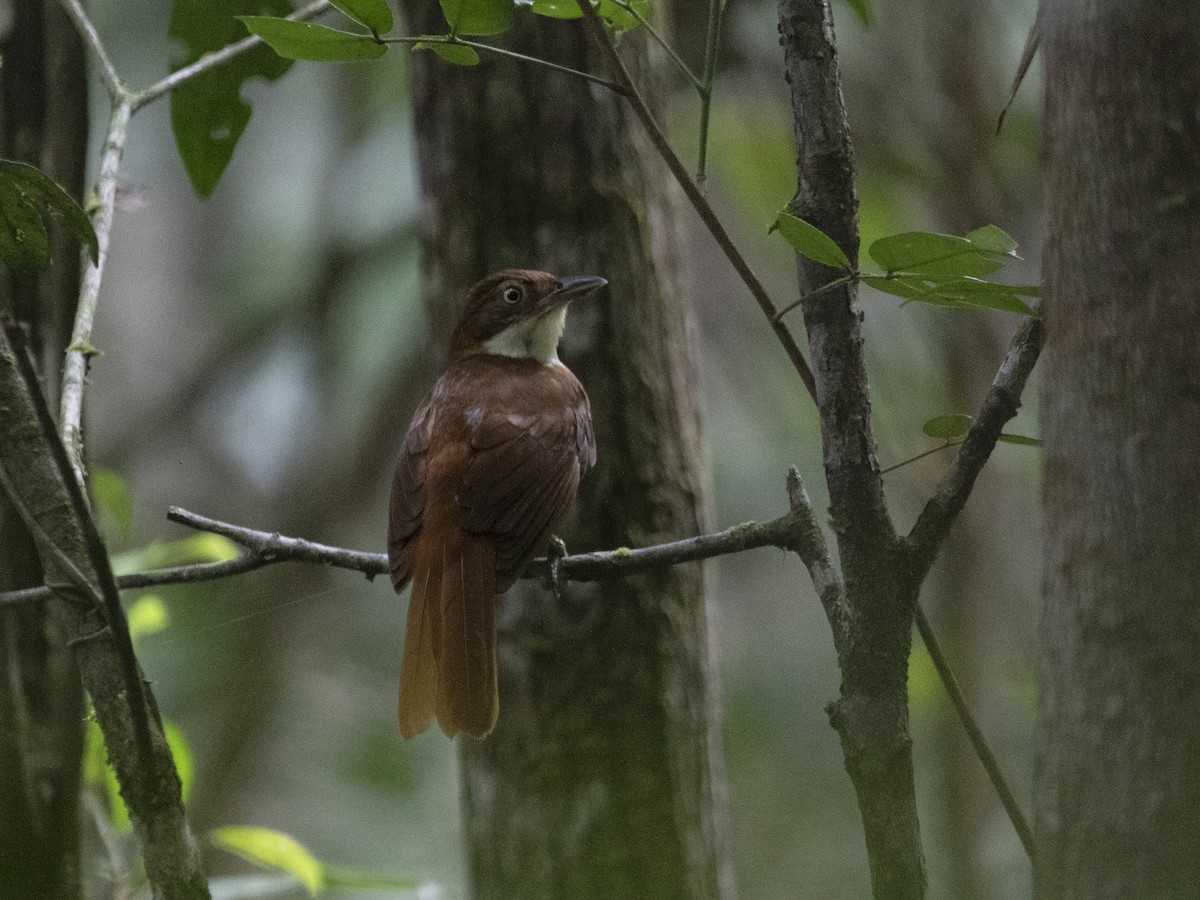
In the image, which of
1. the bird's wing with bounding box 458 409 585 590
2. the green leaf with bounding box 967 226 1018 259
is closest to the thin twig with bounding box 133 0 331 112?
the bird's wing with bounding box 458 409 585 590

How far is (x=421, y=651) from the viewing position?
2.34 metres

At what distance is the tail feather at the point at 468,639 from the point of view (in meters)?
2.25

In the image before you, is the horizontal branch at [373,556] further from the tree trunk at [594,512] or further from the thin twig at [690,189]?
the tree trunk at [594,512]

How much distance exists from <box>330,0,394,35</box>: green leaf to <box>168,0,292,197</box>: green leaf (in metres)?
0.88

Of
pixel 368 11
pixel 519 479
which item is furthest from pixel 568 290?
pixel 368 11

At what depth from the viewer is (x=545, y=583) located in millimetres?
2701

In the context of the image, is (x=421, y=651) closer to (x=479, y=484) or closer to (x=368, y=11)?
(x=479, y=484)

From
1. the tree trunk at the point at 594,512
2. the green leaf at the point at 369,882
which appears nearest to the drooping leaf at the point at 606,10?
the tree trunk at the point at 594,512

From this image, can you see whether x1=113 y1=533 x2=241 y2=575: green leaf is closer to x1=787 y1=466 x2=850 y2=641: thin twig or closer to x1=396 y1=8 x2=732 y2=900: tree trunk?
x1=396 y1=8 x2=732 y2=900: tree trunk

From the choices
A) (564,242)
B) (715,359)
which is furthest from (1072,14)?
(715,359)

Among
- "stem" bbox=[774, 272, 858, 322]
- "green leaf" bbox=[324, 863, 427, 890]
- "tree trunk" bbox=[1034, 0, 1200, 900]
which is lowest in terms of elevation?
"green leaf" bbox=[324, 863, 427, 890]

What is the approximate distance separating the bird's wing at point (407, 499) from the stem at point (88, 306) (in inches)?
24.5

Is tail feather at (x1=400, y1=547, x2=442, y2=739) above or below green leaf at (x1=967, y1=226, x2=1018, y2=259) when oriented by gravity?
below

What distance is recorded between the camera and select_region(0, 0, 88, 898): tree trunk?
2.27 metres
